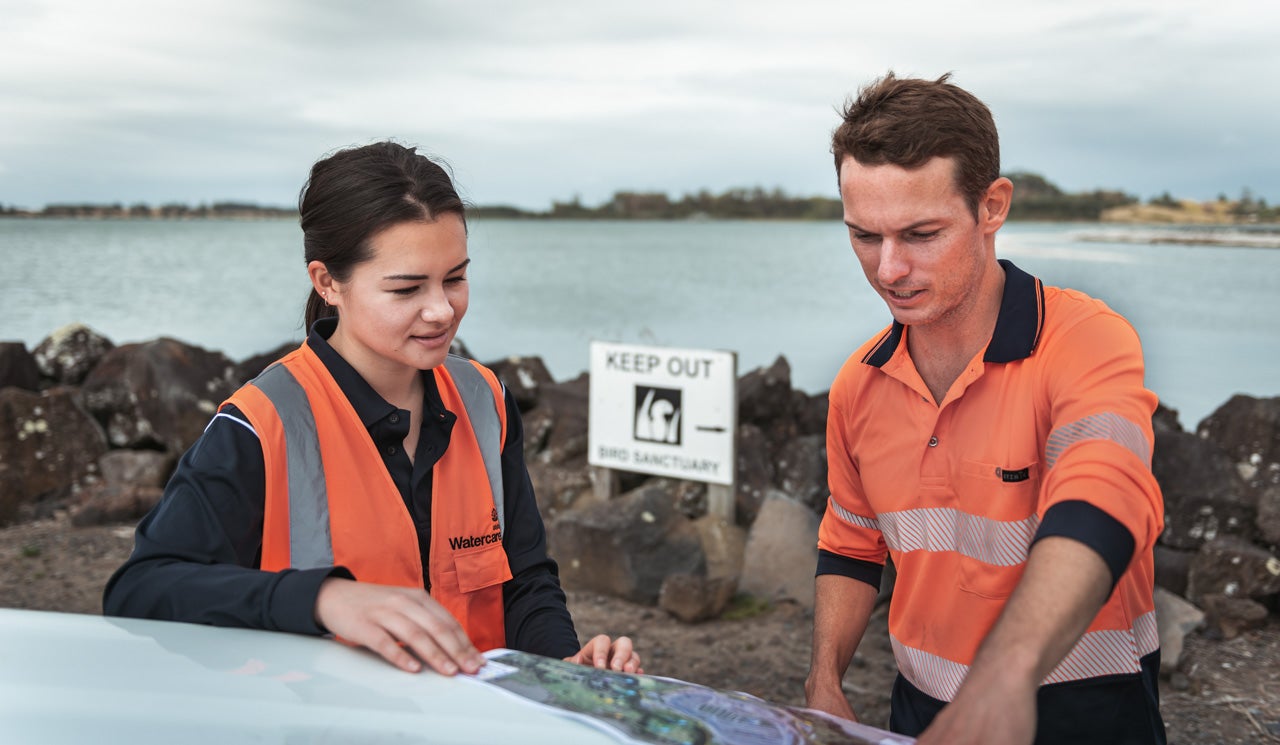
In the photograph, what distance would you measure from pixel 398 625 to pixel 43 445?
6122 mm

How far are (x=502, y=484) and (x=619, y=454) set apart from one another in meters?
3.68

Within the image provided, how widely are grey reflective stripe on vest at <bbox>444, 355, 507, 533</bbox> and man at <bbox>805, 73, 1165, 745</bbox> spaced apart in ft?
2.36

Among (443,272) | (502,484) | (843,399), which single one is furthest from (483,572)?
(843,399)

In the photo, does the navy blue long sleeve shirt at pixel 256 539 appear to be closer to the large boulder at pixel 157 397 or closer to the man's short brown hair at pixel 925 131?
the man's short brown hair at pixel 925 131

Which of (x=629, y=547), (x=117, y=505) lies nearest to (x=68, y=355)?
(x=117, y=505)

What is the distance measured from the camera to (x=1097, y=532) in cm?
133

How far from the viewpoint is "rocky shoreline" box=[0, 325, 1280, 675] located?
443cm

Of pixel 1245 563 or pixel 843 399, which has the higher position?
pixel 843 399

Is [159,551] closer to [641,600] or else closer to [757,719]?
[757,719]

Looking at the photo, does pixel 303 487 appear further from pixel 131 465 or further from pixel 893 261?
pixel 131 465

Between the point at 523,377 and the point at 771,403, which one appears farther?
the point at 523,377

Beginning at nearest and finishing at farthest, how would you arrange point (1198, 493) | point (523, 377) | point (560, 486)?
point (1198, 493)
point (560, 486)
point (523, 377)

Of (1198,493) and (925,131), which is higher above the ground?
(925,131)

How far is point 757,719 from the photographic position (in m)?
1.18
